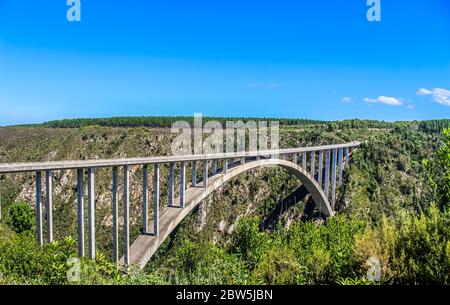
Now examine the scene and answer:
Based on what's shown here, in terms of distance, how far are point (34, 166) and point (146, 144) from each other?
161ft

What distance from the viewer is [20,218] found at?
36.2 m

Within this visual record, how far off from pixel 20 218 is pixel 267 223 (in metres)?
26.5

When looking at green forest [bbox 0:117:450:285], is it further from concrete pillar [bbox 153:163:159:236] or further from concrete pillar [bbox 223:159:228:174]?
concrete pillar [bbox 223:159:228:174]

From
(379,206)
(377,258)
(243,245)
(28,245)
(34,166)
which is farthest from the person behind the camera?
(379,206)

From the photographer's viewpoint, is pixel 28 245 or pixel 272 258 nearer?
pixel 28 245

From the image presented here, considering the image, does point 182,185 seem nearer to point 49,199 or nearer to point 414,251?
point 49,199

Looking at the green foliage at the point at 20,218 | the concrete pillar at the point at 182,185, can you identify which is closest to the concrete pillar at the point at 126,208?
the concrete pillar at the point at 182,185

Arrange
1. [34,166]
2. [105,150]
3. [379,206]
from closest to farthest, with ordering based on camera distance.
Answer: [34,166], [379,206], [105,150]

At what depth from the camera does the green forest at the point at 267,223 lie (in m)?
9.39

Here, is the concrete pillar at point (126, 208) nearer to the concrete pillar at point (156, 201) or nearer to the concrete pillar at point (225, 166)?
the concrete pillar at point (156, 201)
